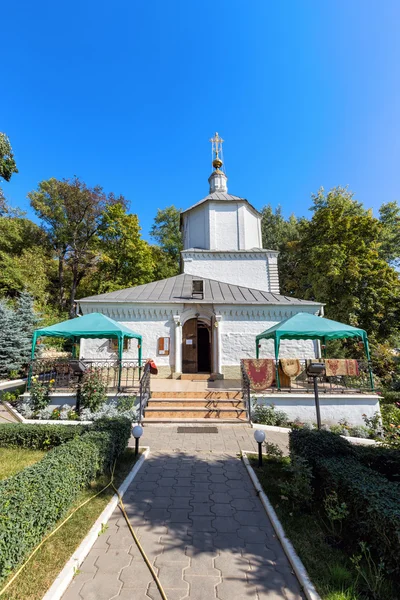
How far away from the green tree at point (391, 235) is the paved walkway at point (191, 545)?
27957 millimetres

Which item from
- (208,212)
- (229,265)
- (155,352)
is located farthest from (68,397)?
(208,212)

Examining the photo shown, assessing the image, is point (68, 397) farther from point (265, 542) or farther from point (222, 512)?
point (265, 542)

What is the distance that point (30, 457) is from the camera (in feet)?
20.0

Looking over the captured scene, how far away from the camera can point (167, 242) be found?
35.6m

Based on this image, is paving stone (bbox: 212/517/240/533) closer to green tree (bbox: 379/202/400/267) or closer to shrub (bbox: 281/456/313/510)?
shrub (bbox: 281/456/313/510)

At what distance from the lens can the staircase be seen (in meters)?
9.45

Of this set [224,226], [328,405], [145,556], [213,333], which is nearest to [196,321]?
[213,333]

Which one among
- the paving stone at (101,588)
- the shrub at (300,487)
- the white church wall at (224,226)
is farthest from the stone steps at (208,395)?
the white church wall at (224,226)

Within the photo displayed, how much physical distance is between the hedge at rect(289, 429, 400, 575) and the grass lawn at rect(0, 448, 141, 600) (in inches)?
137

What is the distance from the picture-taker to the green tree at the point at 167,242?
33.8 meters

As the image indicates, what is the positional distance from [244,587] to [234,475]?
2.86m

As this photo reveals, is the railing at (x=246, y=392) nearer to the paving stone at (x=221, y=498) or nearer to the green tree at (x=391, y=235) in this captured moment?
the paving stone at (x=221, y=498)

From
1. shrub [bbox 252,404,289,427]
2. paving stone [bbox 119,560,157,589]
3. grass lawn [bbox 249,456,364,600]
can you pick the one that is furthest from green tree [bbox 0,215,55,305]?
grass lawn [bbox 249,456,364,600]

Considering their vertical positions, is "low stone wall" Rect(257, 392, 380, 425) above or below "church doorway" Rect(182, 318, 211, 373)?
below
